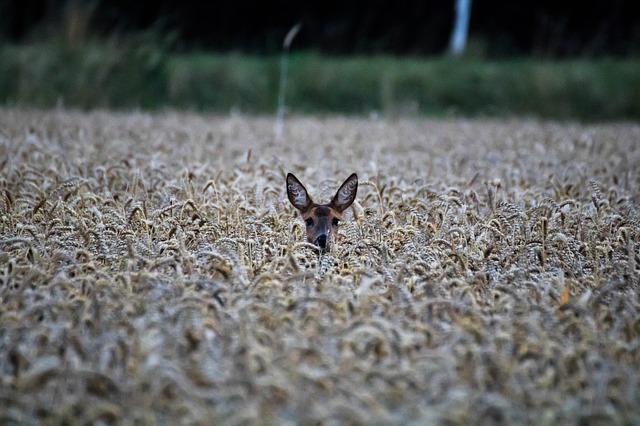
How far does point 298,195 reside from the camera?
6914 millimetres

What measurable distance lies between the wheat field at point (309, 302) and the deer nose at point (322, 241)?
Answer: 13cm

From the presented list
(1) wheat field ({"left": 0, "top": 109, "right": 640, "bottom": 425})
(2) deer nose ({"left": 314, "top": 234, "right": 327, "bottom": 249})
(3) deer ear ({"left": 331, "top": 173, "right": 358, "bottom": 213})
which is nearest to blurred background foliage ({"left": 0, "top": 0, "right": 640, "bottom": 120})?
(1) wheat field ({"left": 0, "top": 109, "right": 640, "bottom": 425})

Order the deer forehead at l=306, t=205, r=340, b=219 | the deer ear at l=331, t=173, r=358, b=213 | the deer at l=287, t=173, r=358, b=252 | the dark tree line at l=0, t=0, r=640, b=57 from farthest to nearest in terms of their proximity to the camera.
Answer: the dark tree line at l=0, t=0, r=640, b=57
the deer ear at l=331, t=173, r=358, b=213
the deer forehead at l=306, t=205, r=340, b=219
the deer at l=287, t=173, r=358, b=252

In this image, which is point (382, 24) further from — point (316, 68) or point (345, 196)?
point (345, 196)

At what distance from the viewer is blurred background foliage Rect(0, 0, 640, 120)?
642 inches

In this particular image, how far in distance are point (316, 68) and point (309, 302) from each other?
1444 cm

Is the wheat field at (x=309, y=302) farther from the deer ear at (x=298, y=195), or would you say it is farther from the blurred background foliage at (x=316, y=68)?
the blurred background foliage at (x=316, y=68)

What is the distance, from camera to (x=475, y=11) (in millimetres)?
25422

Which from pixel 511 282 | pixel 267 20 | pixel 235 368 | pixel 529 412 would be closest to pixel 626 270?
pixel 511 282

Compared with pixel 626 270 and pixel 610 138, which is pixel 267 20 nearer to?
pixel 610 138

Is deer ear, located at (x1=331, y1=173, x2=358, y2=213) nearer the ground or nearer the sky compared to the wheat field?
nearer the sky

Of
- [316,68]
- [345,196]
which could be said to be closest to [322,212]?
[345,196]

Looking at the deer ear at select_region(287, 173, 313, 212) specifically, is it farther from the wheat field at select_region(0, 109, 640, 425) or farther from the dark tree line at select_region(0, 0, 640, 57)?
the dark tree line at select_region(0, 0, 640, 57)

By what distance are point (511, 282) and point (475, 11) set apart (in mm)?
21111
